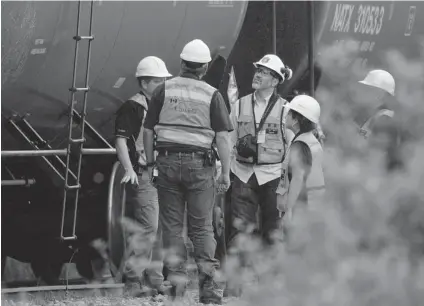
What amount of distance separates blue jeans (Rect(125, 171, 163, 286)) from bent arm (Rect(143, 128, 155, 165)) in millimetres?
557

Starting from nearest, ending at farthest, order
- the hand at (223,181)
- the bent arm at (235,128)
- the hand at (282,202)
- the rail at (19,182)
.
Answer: the hand at (223,181)
the hand at (282,202)
the bent arm at (235,128)
the rail at (19,182)

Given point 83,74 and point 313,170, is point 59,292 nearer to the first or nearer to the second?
point 83,74

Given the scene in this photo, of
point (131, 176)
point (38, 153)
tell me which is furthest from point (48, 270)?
point (131, 176)

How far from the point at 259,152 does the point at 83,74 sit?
154 centimetres

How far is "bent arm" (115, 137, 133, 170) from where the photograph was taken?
8.49m

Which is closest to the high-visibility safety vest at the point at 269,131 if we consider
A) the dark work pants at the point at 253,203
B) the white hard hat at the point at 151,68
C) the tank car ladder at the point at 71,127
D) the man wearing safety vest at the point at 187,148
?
the dark work pants at the point at 253,203

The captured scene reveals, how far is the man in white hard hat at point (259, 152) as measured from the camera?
344 inches

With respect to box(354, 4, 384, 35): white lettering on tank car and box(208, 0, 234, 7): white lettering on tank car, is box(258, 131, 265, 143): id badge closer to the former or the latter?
box(208, 0, 234, 7): white lettering on tank car

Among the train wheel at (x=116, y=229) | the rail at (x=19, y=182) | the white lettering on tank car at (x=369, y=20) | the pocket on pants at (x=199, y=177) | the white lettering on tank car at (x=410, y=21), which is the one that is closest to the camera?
the pocket on pants at (x=199, y=177)

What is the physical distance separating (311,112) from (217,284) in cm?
134

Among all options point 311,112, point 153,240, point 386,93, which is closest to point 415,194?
point 311,112

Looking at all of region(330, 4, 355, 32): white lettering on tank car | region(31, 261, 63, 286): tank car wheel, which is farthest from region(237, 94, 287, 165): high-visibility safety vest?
region(330, 4, 355, 32): white lettering on tank car

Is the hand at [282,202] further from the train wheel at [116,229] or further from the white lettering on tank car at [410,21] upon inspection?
the white lettering on tank car at [410,21]

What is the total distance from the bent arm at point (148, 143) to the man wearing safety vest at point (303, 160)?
0.89 meters
